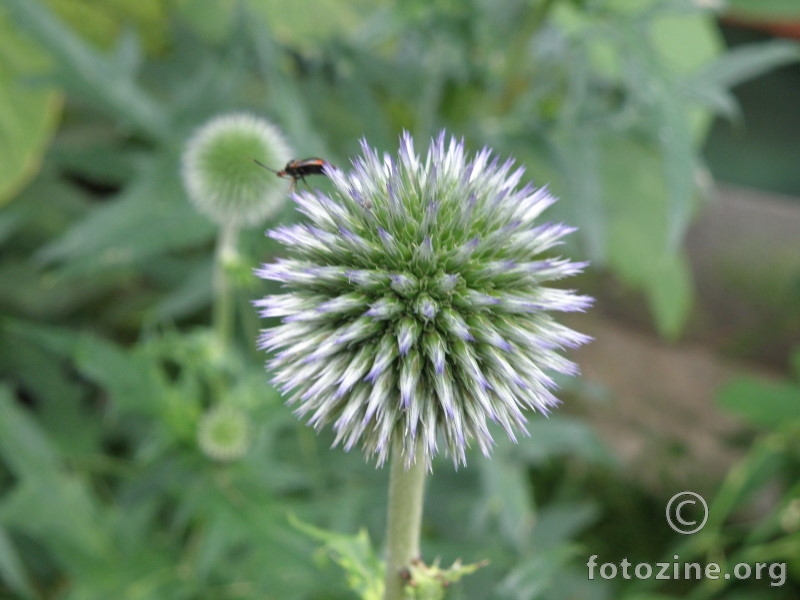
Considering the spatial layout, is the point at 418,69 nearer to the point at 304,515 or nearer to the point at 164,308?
the point at 164,308

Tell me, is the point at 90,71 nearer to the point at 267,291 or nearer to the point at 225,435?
the point at 267,291

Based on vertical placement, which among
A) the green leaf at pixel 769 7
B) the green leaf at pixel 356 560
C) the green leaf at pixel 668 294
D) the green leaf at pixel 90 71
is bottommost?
the green leaf at pixel 356 560

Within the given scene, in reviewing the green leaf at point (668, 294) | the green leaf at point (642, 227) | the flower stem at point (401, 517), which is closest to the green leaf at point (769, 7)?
the green leaf at point (642, 227)

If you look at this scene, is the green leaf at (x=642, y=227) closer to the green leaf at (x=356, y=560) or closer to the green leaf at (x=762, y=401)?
the green leaf at (x=762, y=401)

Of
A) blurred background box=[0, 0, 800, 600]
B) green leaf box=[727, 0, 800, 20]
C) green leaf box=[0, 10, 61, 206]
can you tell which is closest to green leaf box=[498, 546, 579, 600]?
blurred background box=[0, 0, 800, 600]

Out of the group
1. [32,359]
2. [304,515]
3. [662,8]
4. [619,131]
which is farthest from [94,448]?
[662,8]

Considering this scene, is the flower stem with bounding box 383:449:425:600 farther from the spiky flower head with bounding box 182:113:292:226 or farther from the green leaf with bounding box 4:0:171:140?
the green leaf with bounding box 4:0:171:140

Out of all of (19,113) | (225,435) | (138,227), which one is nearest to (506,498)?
(225,435)
